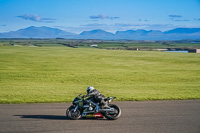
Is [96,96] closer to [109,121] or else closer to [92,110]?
[92,110]

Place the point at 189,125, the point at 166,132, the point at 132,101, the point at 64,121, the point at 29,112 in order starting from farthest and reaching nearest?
the point at 132,101 → the point at 29,112 → the point at 64,121 → the point at 189,125 → the point at 166,132

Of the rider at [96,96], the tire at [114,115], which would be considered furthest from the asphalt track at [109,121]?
the rider at [96,96]

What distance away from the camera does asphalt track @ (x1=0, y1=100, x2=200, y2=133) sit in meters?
11.2

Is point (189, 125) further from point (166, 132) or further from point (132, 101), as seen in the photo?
point (132, 101)

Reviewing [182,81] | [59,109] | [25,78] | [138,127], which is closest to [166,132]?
[138,127]

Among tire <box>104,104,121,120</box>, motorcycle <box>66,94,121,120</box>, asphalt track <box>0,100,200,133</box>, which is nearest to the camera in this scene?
asphalt track <box>0,100,200,133</box>

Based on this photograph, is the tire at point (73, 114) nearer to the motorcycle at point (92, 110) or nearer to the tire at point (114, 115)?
the motorcycle at point (92, 110)

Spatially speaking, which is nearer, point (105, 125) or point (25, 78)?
point (105, 125)

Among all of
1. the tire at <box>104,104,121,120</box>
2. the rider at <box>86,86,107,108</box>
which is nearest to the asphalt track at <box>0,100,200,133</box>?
the tire at <box>104,104,121,120</box>

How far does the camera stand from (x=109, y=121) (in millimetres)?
12680

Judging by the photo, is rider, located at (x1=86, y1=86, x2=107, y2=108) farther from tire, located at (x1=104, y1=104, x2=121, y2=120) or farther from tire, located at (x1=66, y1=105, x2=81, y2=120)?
tire, located at (x1=66, y1=105, x2=81, y2=120)

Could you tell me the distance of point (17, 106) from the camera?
53.8ft

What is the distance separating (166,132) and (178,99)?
8900 mm

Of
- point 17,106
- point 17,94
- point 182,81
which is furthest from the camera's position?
point 182,81
